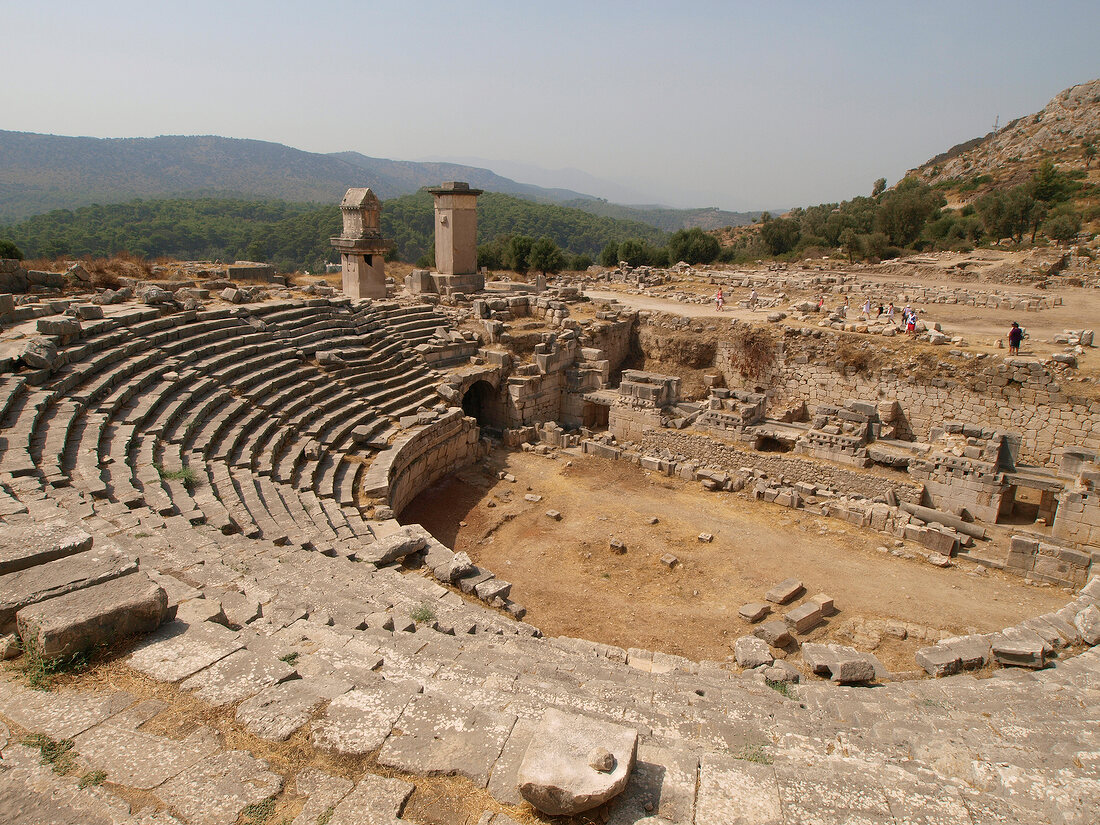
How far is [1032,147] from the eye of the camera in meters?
59.8

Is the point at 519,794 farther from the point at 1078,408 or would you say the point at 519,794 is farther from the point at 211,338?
the point at 1078,408

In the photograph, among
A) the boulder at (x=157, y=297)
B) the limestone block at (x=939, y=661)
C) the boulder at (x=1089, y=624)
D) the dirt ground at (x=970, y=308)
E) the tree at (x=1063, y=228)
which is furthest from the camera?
the tree at (x=1063, y=228)

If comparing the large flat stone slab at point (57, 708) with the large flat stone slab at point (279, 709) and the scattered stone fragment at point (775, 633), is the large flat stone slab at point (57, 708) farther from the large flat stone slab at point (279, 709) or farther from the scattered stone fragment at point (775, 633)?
the scattered stone fragment at point (775, 633)

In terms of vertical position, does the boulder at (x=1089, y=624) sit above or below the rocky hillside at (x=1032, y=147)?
below

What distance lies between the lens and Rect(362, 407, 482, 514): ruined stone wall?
43.2ft

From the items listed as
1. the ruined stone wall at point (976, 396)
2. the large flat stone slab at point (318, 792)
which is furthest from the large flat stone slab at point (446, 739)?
the ruined stone wall at point (976, 396)

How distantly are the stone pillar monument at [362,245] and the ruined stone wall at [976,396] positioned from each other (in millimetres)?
13843

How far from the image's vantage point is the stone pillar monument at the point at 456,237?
76.3 ft

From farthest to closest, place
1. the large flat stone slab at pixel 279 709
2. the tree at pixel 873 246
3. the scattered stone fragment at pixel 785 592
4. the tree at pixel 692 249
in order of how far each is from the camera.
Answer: the tree at pixel 692 249 < the tree at pixel 873 246 < the scattered stone fragment at pixel 785 592 < the large flat stone slab at pixel 279 709

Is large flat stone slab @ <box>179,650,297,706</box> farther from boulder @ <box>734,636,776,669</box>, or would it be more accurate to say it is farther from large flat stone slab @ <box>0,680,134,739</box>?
boulder @ <box>734,636,776,669</box>

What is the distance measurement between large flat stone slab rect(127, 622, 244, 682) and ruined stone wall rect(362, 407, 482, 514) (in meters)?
7.23

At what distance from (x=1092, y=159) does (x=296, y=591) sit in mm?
66991

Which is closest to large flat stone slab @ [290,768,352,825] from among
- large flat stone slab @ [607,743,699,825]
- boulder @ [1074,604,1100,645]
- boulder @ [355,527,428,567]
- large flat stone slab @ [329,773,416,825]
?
large flat stone slab @ [329,773,416,825]

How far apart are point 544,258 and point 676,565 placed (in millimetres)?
28194
